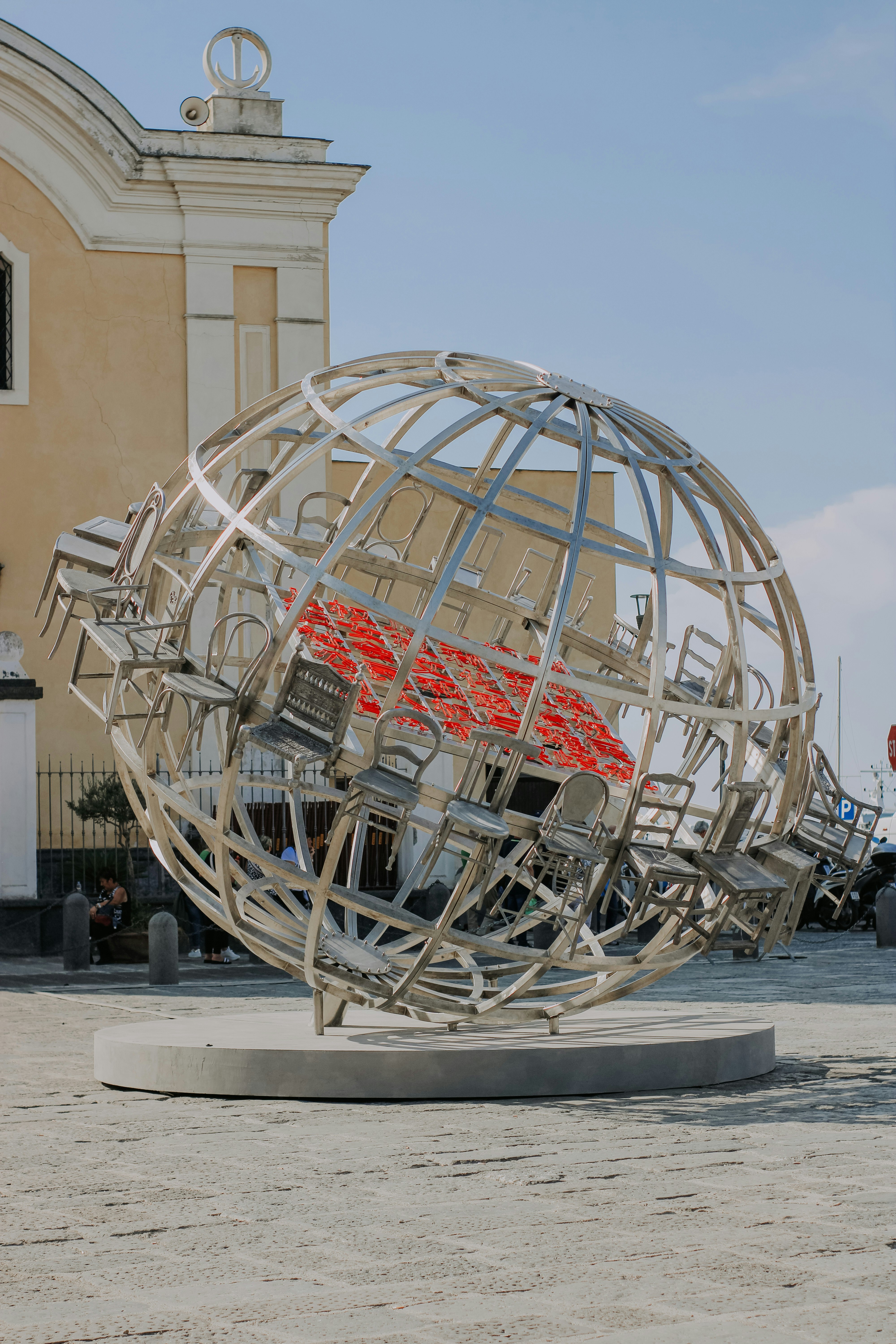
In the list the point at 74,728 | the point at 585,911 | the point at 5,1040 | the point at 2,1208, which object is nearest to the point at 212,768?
the point at 74,728

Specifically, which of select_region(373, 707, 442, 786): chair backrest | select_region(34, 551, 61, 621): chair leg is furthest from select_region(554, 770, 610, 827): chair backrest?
select_region(34, 551, 61, 621): chair leg

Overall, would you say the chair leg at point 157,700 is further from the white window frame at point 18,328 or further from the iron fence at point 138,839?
the white window frame at point 18,328

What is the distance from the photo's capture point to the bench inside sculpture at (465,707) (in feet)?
23.3

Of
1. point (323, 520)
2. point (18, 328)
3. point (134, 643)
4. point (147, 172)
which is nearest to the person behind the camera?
point (134, 643)

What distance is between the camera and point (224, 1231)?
5.09 m

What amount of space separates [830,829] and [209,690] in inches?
147

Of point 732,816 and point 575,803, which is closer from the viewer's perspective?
point 575,803

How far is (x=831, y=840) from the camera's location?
8.78 metres

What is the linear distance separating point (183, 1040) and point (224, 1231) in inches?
117

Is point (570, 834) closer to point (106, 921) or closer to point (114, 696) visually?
point (114, 696)

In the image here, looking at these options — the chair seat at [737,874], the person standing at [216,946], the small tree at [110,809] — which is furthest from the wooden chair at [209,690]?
the small tree at [110,809]

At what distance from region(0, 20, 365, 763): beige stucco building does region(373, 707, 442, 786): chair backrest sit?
15.8 m

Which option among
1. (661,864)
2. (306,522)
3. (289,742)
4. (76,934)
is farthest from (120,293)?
(661,864)

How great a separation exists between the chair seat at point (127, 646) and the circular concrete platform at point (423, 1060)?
1.88 metres
